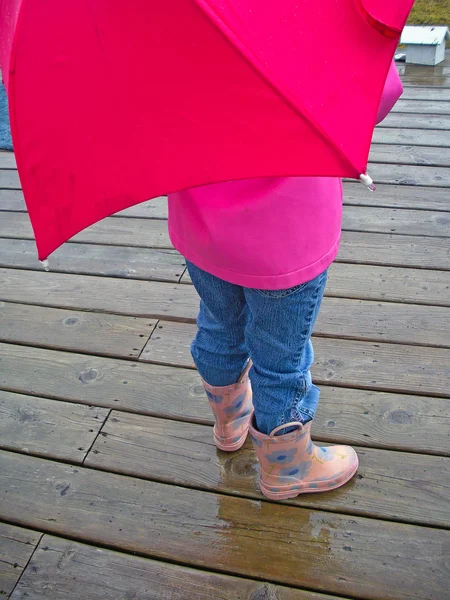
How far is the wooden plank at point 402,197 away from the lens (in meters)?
2.15

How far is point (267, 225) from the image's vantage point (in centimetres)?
91

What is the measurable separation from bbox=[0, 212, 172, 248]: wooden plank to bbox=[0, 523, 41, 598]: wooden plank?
41.4 inches

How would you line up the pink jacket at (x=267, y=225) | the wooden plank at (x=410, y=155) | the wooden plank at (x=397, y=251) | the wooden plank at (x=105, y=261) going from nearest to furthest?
the pink jacket at (x=267, y=225) < the wooden plank at (x=397, y=251) < the wooden plank at (x=105, y=261) < the wooden plank at (x=410, y=155)

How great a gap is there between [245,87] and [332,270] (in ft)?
4.31

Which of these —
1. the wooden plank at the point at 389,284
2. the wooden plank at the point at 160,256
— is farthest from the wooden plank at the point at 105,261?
the wooden plank at the point at 389,284

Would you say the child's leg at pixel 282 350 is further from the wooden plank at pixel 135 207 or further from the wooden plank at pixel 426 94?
the wooden plank at pixel 426 94

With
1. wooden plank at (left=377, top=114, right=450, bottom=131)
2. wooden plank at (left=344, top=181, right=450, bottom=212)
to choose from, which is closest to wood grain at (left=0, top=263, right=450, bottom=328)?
wooden plank at (left=344, top=181, right=450, bottom=212)

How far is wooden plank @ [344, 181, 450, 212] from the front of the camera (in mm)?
2152

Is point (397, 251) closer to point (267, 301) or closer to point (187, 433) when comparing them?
point (187, 433)

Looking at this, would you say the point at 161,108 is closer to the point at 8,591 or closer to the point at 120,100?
the point at 120,100

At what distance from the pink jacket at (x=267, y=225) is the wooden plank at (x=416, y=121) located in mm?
1819

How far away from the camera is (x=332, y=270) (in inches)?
76.3

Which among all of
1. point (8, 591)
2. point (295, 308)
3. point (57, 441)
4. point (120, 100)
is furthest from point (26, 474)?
point (120, 100)

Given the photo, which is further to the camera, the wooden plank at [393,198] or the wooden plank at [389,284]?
the wooden plank at [393,198]
